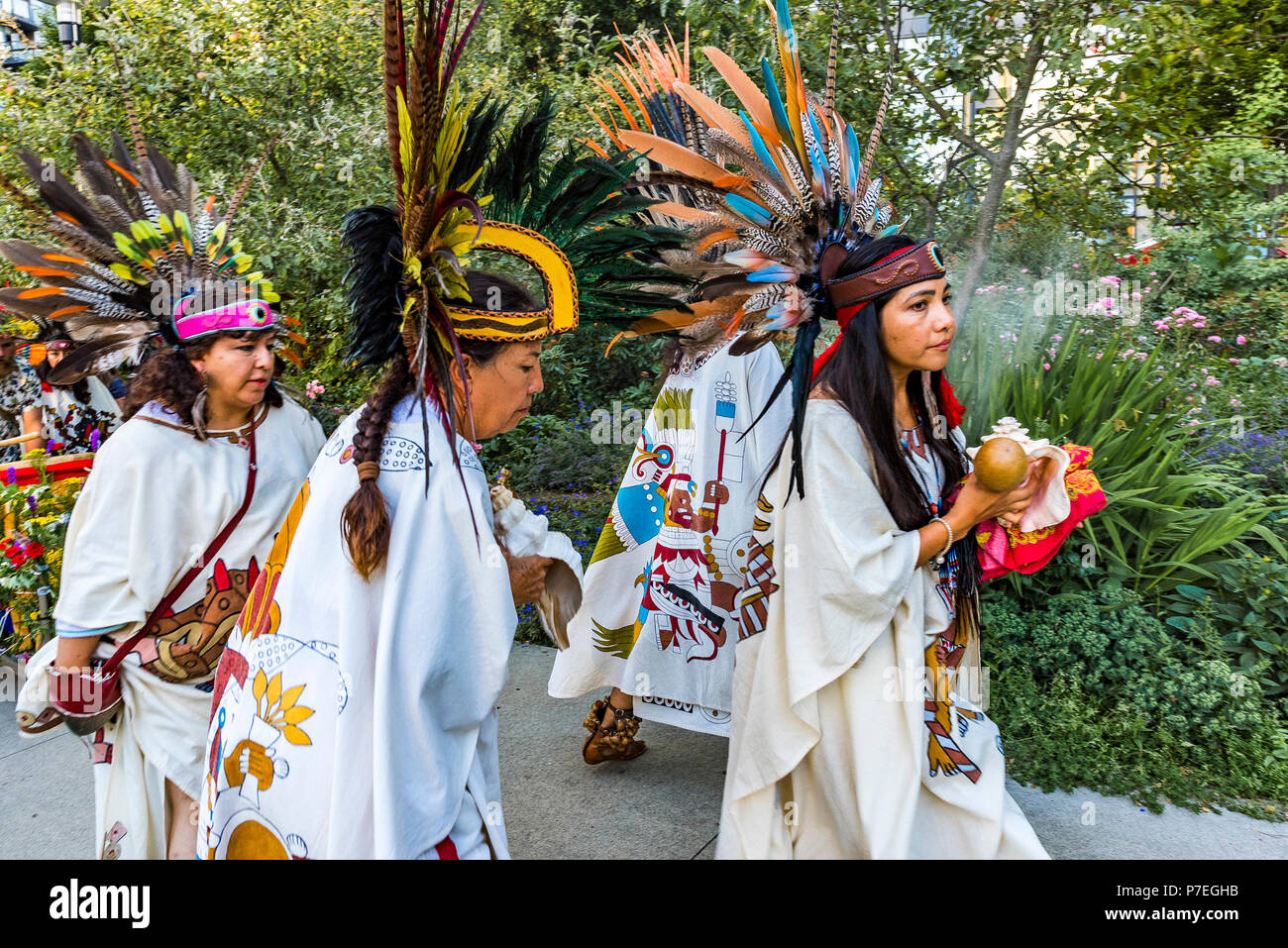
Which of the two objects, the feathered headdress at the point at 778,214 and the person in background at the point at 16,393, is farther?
the person in background at the point at 16,393

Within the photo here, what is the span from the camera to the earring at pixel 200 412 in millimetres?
2758

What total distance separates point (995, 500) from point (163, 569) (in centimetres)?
223

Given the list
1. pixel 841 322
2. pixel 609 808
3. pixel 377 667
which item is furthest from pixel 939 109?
pixel 377 667

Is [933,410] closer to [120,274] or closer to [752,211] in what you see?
[752,211]

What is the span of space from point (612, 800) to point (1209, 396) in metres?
3.76

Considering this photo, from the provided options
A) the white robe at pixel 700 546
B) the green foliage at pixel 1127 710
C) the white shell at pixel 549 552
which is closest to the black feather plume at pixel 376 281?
the white shell at pixel 549 552

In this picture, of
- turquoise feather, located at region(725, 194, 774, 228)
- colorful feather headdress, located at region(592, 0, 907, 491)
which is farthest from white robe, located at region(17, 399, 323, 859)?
turquoise feather, located at region(725, 194, 774, 228)

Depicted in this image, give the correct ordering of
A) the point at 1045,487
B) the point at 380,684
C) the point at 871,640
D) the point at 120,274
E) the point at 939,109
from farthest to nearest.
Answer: the point at 939,109 → the point at 120,274 → the point at 1045,487 → the point at 871,640 → the point at 380,684

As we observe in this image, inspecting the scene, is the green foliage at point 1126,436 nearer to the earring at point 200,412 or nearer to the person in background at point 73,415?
the earring at point 200,412

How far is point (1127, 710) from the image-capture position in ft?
12.0

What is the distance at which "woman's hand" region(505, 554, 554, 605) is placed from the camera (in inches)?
80.5

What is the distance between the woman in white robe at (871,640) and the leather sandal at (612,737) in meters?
1.29

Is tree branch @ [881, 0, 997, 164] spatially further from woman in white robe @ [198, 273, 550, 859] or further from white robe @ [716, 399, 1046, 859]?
woman in white robe @ [198, 273, 550, 859]

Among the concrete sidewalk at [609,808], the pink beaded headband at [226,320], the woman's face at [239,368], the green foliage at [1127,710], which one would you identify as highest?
the pink beaded headband at [226,320]
